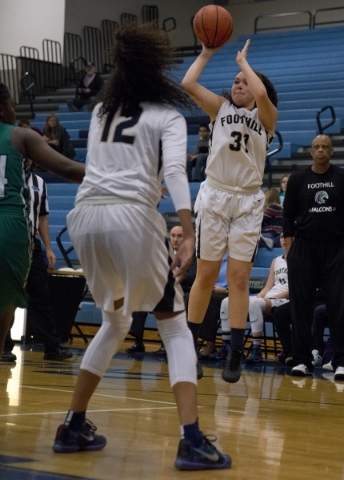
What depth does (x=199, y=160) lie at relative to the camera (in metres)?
12.6

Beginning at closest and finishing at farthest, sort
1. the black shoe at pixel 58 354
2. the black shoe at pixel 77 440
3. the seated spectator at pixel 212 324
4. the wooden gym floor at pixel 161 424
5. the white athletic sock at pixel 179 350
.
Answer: the wooden gym floor at pixel 161 424, the white athletic sock at pixel 179 350, the black shoe at pixel 77 440, the black shoe at pixel 58 354, the seated spectator at pixel 212 324

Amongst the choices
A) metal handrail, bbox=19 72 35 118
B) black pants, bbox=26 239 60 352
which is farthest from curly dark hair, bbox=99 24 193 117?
metal handrail, bbox=19 72 35 118

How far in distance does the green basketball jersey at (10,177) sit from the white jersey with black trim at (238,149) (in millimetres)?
1953

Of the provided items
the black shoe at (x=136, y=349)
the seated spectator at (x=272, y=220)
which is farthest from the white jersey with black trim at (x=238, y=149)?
the seated spectator at (x=272, y=220)

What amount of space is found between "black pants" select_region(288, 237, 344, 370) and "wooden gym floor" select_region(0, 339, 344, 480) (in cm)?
31

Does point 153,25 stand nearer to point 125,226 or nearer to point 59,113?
point 125,226

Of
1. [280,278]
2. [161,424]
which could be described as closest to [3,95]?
[161,424]

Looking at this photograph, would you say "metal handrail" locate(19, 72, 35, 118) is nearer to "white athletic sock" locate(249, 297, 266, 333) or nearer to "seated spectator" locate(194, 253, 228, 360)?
"seated spectator" locate(194, 253, 228, 360)

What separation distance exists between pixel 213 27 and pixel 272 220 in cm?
544

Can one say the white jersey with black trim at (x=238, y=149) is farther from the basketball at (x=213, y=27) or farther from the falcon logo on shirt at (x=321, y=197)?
the falcon logo on shirt at (x=321, y=197)

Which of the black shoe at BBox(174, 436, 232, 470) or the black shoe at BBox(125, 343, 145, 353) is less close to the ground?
the black shoe at BBox(174, 436, 232, 470)

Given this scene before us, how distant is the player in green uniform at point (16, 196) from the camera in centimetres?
366

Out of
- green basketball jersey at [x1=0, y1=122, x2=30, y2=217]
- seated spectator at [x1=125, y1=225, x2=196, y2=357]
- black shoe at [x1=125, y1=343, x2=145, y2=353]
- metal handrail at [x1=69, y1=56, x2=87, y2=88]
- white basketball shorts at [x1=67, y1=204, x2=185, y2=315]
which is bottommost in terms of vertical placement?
black shoe at [x1=125, y1=343, x2=145, y2=353]

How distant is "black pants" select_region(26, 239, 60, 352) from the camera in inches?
313
